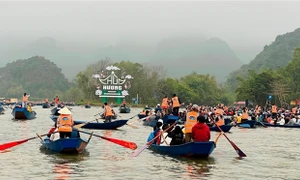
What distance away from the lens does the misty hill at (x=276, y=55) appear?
163800mm

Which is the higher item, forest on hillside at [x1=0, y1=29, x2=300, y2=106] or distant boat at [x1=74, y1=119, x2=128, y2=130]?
forest on hillside at [x1=0, y1=29, x2=300, y2=106]

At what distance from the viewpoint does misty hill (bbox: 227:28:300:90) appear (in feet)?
537

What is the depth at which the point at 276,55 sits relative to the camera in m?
170

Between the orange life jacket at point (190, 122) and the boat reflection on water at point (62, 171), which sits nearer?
the boat reflection on water at point (62, 171)

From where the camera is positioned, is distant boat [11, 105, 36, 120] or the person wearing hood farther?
distant boat [11, 105, 36, 120]

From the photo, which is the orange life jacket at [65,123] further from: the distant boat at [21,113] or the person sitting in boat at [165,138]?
the distant boat at [21,113]

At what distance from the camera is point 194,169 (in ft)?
48.4

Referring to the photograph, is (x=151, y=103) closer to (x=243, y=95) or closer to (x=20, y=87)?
(x=243, y=95)

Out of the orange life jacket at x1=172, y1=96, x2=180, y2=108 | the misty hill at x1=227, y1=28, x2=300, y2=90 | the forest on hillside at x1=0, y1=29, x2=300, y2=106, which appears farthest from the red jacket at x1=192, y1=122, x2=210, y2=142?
the misty hill at x1=227, y1=28, x2=300, y2=90

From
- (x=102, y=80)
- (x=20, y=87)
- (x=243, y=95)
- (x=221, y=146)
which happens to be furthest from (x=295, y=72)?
(x=20, y=87)

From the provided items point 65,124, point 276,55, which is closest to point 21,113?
point 65,124

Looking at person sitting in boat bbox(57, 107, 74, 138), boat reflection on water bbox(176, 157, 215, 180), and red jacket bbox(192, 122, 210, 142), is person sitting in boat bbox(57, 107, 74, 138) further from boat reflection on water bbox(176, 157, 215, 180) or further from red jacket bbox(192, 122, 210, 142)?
red jacket bbox(192, 122, 210, 142)

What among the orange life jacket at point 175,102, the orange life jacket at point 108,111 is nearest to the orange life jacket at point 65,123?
the orange life jacket at point 108,111

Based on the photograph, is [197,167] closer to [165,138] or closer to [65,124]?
[165,138]
